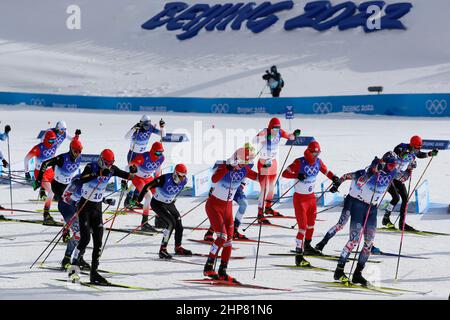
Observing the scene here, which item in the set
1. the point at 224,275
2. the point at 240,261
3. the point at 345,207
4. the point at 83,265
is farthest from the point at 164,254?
the point at 345,207

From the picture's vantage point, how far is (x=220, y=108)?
42469 mm

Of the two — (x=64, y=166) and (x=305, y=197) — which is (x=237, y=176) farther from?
(x=64, y=166)

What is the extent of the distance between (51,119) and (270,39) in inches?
866

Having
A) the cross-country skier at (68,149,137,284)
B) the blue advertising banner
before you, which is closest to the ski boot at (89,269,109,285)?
the cross-country skier at (68,149,137,284)

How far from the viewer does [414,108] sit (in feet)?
124

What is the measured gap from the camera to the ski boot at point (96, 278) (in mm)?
12062

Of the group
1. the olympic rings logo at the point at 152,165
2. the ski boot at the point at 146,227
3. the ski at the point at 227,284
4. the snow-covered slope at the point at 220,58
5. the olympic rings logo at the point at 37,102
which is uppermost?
the snow-covered slope at the point at 220,58

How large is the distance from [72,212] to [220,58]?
45553 mm

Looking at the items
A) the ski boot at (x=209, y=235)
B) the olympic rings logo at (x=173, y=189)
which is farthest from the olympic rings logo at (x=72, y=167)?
the ski boot at (x=209, y=235)

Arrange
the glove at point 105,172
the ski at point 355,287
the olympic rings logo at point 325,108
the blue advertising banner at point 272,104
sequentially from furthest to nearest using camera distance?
the olympic rings logo at point 325,108 < the blue advertising banner at point 272,104 < the glove at point 105,172 < the ski at point 355,287

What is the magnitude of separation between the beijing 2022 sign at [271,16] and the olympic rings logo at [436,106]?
63.0 ft

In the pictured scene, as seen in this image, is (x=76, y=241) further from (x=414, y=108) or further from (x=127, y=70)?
(x=127, y=70)

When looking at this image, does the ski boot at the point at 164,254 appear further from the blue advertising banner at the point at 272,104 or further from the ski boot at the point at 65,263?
the blue advertising banner at the point at 272,104
